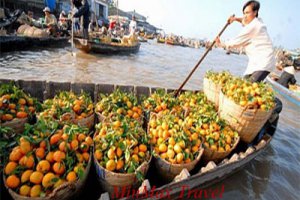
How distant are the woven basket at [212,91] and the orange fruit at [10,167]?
11.4 feet

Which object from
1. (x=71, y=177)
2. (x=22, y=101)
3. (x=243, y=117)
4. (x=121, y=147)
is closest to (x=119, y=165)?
(x=121, y=147)

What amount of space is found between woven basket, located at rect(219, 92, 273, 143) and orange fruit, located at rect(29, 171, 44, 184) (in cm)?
277

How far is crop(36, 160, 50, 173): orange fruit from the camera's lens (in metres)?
1.99

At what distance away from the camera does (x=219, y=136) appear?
323 centimetres

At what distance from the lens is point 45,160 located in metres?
2.05

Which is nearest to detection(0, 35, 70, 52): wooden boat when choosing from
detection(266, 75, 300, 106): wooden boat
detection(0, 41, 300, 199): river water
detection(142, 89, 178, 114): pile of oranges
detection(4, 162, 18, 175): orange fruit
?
detection(0, 41, 300, 199): river water

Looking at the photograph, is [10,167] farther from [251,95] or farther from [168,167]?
[251,95]

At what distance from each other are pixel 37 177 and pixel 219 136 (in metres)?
2.37

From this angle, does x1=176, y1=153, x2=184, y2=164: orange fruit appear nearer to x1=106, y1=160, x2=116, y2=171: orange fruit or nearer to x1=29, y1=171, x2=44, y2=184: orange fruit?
x1=106, y1=160, x2=116, y2=171: orange fruit

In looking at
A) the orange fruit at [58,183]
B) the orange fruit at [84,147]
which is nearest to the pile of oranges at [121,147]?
the orange fruit at [84,147]

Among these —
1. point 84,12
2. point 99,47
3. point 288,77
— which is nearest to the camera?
point 84,12

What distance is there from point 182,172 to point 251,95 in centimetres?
180

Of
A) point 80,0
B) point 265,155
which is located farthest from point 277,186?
point 80,0

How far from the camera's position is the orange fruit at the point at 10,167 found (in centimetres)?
198
